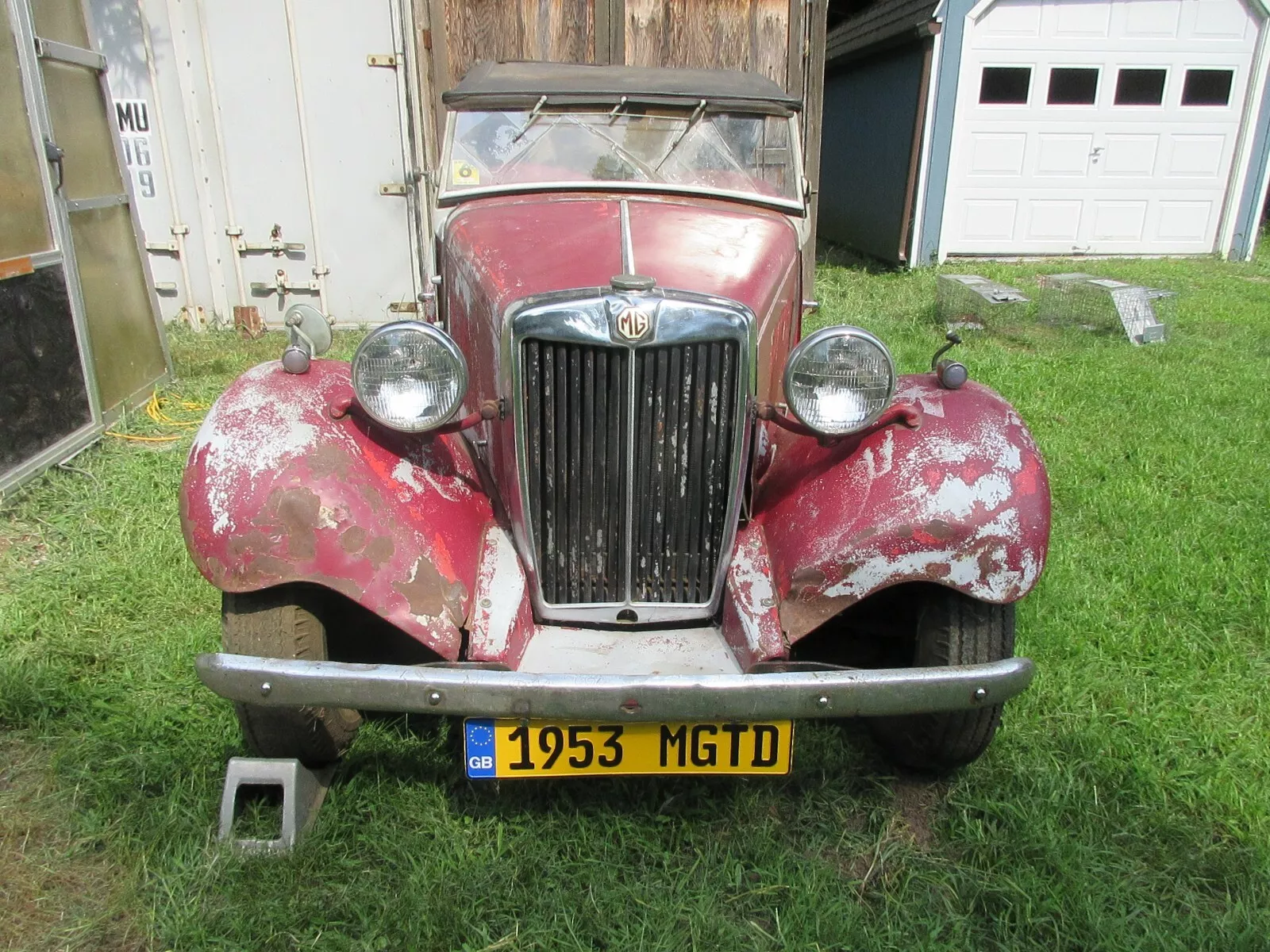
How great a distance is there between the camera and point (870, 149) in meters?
12.0

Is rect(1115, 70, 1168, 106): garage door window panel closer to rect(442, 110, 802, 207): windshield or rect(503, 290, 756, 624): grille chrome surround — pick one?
rect(442, 110, 802, 207): windshield

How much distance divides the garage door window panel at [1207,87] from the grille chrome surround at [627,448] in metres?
10.9

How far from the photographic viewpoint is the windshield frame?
317 centimetres

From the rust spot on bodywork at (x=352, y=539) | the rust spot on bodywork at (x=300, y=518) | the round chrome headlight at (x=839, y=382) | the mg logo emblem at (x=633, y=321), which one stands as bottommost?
the rust spot on bodywork at (x=352, y=539)

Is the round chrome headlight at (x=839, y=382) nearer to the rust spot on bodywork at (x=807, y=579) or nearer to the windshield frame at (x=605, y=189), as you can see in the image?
the rust spot on bodywork at (x=807, y=579)

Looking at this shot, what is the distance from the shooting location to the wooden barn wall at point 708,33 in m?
7.07

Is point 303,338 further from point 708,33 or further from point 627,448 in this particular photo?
point 708,33

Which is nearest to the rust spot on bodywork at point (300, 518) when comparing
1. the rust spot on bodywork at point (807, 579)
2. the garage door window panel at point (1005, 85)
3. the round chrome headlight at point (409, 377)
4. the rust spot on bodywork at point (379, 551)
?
the rust spot on bodywork at point (379, 551)

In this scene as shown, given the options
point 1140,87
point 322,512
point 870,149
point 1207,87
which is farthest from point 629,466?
point 1207,87

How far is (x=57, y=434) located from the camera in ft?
15.0

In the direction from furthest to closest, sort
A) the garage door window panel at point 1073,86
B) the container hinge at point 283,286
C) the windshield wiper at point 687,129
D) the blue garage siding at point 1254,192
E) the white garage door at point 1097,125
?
1. the blue garage siding at point 1254,192
2. the garage door window panel at point 1073,86
3. the white garage door at point 1097,125
4. the container hinge at point 283,286
5. the windshield wiper at point 687,129

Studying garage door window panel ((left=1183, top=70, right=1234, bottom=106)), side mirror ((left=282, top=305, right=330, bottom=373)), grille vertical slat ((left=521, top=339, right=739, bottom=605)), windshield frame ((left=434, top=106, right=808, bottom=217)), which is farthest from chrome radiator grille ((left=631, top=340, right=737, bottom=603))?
garage door window panel ((left=1183, top=70, right=1234, bottom=106))

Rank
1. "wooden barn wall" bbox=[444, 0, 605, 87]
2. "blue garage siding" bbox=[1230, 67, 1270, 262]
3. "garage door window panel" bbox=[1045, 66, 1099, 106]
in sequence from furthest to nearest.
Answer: "blue garage siding" bbox=[1230, 67, 1270, 262] < "garage door window panel" bbox=[1045, 66, 1099, 106] < "wooden barn wall" bbox=[444, 0, 605, 87]

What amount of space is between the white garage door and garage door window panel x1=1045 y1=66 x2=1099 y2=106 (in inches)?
0.4
